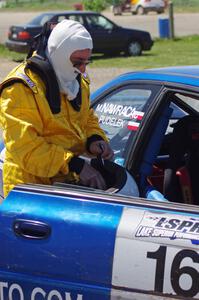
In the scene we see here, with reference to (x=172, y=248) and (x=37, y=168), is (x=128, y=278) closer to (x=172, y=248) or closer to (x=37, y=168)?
(x=172, y=248)

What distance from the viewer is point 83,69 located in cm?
357

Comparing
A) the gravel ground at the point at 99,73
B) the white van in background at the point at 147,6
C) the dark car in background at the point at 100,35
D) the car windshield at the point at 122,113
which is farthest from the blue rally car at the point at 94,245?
the white van in background at the point at 147,6

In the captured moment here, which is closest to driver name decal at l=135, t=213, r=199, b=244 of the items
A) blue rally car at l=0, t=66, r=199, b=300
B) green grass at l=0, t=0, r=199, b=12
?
blue rally car at l=0, t=66, r=199, b=300

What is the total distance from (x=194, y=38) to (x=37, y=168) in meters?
25.3

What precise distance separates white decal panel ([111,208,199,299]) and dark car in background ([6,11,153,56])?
810 inches

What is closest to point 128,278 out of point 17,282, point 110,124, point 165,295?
point 165,295

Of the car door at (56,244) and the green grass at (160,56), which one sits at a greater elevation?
the car door at (56,244)

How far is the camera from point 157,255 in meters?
2.78

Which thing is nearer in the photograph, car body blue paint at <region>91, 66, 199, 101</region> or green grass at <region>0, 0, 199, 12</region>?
car body blue paint at <region>91, 66, 199, 101</region>

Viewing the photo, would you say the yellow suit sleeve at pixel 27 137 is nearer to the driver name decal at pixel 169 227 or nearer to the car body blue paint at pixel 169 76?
the driver name decal at pixel 169 227

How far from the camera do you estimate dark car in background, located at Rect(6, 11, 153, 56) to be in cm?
2319

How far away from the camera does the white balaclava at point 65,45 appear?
345 centimetres

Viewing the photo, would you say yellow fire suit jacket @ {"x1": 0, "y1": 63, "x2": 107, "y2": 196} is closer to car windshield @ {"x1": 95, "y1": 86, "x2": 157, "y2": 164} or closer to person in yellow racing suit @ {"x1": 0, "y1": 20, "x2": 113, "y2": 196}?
person in yellow racing suit @ {"x1": 0, "y1": 20, "x2": 113, "y2": 196}

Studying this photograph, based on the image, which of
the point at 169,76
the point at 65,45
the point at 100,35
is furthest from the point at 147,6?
the point at 65,45
